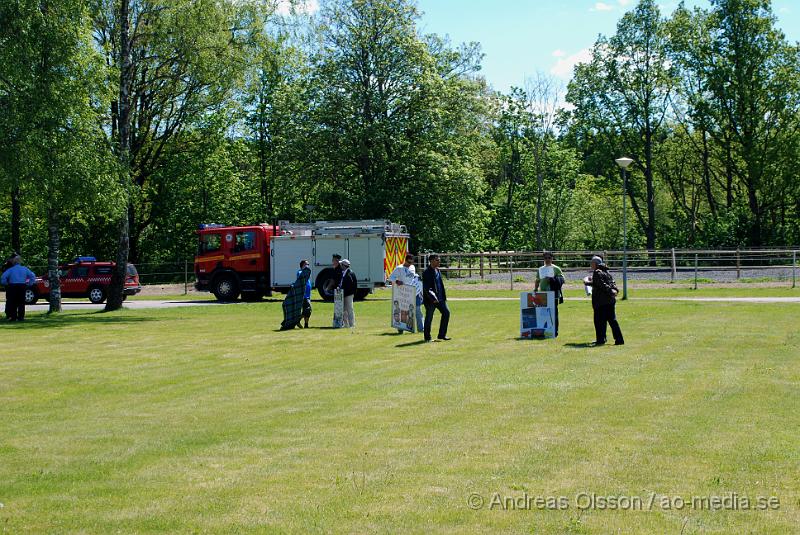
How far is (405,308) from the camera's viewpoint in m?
22.0

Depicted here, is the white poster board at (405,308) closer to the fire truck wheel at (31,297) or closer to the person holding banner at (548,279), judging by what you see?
the person holding banner at (548,279)

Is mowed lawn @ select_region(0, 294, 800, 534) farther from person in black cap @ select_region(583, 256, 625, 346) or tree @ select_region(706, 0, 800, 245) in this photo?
tree @ select_region(706, 0, 800, 245)

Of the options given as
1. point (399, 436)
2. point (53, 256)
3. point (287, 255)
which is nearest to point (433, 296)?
point (399, 436)

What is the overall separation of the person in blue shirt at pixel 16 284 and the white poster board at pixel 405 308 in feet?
36.1

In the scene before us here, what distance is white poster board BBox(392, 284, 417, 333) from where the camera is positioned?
71.8 feet

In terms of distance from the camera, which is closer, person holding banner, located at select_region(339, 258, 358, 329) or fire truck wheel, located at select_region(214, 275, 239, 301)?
person holding banner, located at select_region(339, 258, 358, 329)

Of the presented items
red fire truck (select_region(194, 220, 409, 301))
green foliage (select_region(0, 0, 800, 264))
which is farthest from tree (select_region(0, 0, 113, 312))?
red fire truck (select_region(194, 220, 409, 301))

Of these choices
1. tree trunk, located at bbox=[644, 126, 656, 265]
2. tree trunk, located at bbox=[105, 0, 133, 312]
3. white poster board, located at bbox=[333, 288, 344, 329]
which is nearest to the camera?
white poster board, located at bbox=[333, 288, 344, 329]

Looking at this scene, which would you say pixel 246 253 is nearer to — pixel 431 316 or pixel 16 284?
pixel 16 284

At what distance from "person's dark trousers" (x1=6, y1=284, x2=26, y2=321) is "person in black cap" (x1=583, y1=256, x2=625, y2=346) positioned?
16.8 m

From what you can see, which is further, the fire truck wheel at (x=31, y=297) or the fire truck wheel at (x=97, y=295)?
the fire truck wheel at (x=97, y=295)

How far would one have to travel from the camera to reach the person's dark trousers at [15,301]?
1105 inches

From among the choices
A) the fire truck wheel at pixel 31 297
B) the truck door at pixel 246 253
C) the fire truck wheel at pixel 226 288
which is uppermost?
the truck door at pixel 246 253

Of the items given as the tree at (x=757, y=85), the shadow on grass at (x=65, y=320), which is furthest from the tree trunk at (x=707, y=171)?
the shadow on grass at (x=65, y=320)
